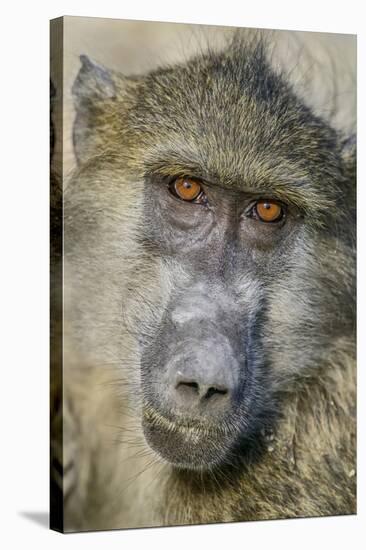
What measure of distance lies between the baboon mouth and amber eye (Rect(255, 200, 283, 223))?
92 cm


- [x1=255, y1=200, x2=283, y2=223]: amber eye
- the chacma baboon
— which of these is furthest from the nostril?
[x1=255, y1=200, x2=283, y2=223]: amber eye

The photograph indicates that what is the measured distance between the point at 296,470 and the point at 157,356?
104cm

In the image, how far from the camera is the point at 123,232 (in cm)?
486

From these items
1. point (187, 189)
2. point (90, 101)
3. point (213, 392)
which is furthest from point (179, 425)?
point (90, 101)

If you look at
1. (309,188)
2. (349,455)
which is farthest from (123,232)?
(349,455)

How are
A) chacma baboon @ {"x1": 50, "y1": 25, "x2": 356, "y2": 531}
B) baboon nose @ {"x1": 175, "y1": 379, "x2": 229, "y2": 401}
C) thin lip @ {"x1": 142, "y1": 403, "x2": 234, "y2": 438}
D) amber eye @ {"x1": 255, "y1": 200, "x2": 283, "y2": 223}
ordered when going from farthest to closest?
amber eye @ {"x1": 255, "y1": 200, "x2": 283, "y2": 223} → chacma baboon @ {"x1": 50, "y1": 25, "x2": 356, "y2": 531} → thin lip @ {"x1": 142, "y1": 403, "x2": 234, "y2": 438} → baboon nose @ {"x1": 175, "y1": 379, "x2": 229, "y2": 401}

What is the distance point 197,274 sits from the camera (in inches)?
184

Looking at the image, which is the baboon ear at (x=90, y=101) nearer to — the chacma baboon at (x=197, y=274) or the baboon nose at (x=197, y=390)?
the chacma baboon at (x=197, y=274)

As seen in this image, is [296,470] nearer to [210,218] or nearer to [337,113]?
[210,218]

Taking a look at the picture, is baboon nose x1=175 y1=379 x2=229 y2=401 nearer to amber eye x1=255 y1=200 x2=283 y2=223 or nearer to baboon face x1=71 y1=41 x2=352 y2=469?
baboon face x1=71 y1=41 x2=352 y2=469

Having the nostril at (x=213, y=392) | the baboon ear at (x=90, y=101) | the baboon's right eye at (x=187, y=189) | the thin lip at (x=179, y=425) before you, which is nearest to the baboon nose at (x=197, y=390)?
the nostril at (x=213, y=392)

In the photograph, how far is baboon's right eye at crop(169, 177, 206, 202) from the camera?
4.76 meters

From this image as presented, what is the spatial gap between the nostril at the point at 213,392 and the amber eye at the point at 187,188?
84 centimetres

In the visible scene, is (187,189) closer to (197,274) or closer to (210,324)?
(197,274)
